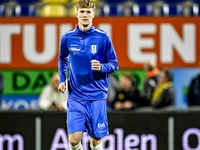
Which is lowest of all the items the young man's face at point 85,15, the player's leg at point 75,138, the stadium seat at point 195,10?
the player's leg at point 75,138

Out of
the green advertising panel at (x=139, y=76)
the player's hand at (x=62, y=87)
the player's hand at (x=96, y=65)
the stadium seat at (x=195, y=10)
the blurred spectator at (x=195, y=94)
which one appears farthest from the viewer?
the stadium seat at (x=195, y=10)

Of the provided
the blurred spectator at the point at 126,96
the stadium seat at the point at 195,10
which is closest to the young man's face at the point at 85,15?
the blurred spectator at the point at 126,96

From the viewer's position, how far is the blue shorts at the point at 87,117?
3834mm

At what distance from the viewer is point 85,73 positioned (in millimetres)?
3848

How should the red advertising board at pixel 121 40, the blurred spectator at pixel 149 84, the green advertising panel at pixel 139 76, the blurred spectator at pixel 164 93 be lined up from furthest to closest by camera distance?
the red advertising board at pixel 121 40 < the green advertising panel at pixel 139 76 < the blurred spectator at pixel 149 84 < the blurred spectator at pixel 164 93

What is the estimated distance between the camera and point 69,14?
904 cm

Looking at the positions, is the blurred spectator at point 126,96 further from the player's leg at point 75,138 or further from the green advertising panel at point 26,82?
the green advertising panel at point 26,82

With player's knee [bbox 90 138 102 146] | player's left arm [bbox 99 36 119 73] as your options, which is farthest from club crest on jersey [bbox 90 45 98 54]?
player's knee [bbox 90 138 102 146]

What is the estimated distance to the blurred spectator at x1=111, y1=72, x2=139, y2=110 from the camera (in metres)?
5.92

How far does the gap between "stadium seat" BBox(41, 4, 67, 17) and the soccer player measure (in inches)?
205

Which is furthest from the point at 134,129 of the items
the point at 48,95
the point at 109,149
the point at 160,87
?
the point at 48,95

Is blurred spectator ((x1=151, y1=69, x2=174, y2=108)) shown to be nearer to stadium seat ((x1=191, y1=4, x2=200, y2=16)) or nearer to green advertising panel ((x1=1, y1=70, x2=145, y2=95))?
green advertising panel ((x1=1, y1=70, x2=145, y2=95))

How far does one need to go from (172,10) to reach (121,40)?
143 cm

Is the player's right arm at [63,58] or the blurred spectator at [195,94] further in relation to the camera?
the blurred spectator at [195,94]
